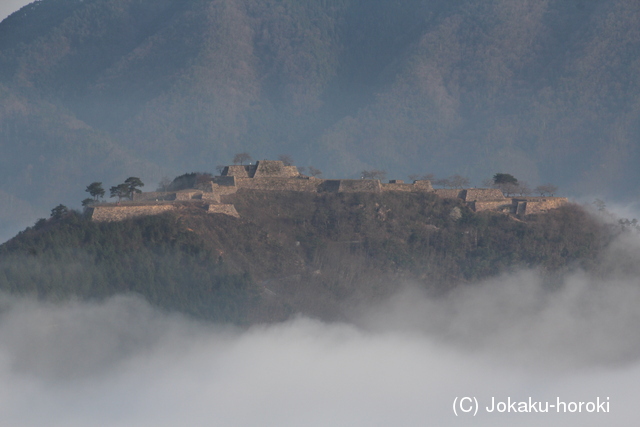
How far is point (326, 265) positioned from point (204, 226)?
1118 cm

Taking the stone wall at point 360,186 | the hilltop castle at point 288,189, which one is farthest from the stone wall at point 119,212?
the stone wall at point 360,186

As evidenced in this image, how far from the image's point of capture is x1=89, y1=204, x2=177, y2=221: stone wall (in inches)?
3386

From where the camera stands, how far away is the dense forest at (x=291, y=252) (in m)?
84.7

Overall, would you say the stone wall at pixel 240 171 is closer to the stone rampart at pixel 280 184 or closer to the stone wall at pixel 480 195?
the stone rampart at pixel 280 184

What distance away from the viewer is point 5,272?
8338 centimetres

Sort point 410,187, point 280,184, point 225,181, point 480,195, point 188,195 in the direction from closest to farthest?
point 188,195 < point 225,181 < point 280,184 < point 480,195 < point 410,187

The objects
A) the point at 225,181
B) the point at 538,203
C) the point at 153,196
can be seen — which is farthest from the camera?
the point at 538,203

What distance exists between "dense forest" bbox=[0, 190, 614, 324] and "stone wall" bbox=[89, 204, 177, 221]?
2.62 feet

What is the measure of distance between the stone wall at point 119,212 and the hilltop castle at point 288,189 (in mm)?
1687

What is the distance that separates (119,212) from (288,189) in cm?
1721

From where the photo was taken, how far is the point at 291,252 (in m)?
91.8

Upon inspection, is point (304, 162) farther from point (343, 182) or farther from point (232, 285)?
point (232, 285)

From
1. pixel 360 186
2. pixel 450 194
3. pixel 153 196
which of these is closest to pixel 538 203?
pixel 450 194

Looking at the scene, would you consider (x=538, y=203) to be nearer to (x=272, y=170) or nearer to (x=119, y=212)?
(x=272, y=170)
